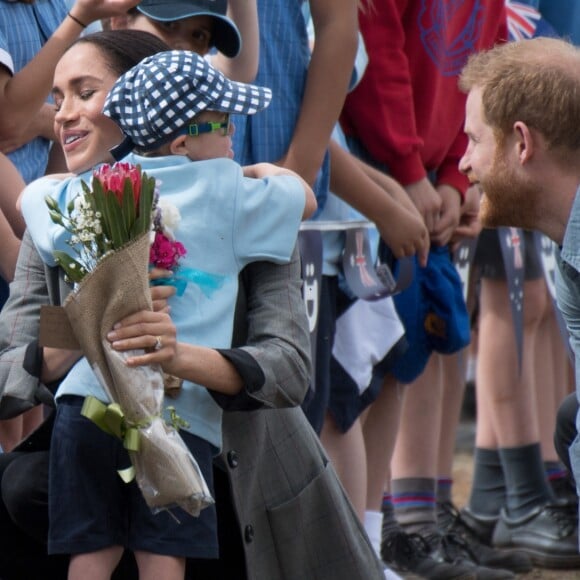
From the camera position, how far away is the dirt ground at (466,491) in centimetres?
505

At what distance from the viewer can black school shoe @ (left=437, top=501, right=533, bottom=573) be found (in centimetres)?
503

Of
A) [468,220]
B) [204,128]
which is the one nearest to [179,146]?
[204,128]

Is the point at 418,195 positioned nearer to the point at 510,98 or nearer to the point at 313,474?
the point at 510,98

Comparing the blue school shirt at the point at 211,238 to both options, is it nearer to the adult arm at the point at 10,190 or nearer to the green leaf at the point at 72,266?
the green leaf at the point at 72,266

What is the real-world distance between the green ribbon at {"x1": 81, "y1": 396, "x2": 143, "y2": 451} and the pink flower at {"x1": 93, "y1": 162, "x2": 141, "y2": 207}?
14.7 inches

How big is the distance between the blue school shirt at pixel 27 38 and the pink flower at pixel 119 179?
1176mm

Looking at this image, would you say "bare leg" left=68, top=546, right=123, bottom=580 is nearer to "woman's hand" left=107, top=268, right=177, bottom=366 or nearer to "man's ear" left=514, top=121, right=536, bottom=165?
"woman's hand" left=107, top=268, right=177, bottom=366

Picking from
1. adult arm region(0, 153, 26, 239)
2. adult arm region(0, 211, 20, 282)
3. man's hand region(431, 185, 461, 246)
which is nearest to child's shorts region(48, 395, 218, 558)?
adult arm region(0, 211, 20, 282)

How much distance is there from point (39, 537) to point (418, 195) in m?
2.05

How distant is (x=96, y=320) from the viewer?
276cm

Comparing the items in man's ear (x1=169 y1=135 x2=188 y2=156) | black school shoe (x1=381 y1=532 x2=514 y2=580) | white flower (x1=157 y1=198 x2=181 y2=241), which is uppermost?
man's ear (x1=169 y1=135 x2=188 y2=156)

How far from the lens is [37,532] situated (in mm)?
3025

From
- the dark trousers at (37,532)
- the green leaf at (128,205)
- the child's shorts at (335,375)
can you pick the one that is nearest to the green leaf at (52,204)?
the green leaf at (128,205)

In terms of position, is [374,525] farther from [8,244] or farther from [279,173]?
[279,173]
